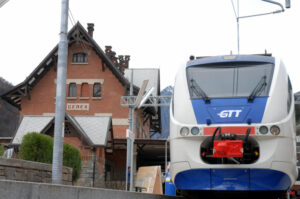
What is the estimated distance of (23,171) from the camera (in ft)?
35.1

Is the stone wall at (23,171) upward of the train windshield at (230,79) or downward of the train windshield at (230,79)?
downward

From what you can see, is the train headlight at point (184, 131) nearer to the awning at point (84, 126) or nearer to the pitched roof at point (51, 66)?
the awning at point (84, 126)

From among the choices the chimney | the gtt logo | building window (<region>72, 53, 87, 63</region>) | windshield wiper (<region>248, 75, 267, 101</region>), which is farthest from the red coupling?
the chimney

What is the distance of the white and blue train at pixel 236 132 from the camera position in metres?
7.78

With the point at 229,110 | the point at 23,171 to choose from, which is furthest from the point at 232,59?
the point at 23,171

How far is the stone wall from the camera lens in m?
10.0

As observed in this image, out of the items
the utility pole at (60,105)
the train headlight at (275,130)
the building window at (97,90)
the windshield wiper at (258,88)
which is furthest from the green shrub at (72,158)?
the building window at (97,90)

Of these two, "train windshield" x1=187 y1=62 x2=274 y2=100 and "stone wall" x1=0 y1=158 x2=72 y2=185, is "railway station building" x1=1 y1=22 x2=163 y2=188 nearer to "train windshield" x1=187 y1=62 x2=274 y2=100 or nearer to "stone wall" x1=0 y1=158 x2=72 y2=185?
"stone wall" x1=0 y1=158 x2=72 y2=185

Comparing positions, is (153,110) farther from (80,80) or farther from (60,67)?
(60,67)

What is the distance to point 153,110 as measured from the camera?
139 feet

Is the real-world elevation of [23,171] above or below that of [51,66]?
below

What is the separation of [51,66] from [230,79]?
101 ft

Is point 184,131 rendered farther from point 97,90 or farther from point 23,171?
point 97,90

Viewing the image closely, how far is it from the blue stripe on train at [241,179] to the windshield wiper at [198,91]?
1.36 metres
